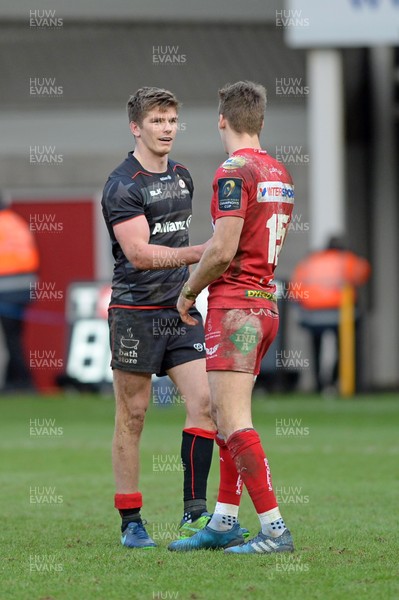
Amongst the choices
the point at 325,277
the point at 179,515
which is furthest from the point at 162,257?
the point at 325,277

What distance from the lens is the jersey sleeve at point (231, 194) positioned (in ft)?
19.2

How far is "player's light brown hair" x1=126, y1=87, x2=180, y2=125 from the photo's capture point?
21.3 ft

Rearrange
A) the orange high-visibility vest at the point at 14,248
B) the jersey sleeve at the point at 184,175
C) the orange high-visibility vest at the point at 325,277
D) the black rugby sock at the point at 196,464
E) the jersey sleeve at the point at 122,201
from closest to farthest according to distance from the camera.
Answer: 1. the jersey sleeve at the point at 122,201
2. the black rugby sock at the point at 196,464
3. the jersey sleeve at the point at 184,175
4. the orange high-visibility vest at the point at 325,277
5. the orange high-visibility vest at the point at 14,248

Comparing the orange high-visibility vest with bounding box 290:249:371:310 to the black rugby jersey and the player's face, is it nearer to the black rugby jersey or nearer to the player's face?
the black rugby jersey

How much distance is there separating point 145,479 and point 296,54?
12.6 metres

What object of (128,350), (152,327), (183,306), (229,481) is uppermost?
(183,306)

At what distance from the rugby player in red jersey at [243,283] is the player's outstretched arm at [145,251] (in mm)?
A: 249

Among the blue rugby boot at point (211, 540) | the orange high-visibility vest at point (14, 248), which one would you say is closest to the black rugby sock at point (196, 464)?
the blue rugby boot at point (211, 540)

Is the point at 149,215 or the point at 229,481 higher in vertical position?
the point at 149,215

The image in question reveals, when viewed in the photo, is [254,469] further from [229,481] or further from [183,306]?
[183,306]

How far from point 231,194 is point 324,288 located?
11.5 metres

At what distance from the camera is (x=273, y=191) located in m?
6.03

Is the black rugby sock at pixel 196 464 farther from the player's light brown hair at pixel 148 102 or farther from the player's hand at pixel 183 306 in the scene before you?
the player's light brown hair at pixel 148 102

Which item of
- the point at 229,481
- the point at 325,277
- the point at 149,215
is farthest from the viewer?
the point at 325,277
